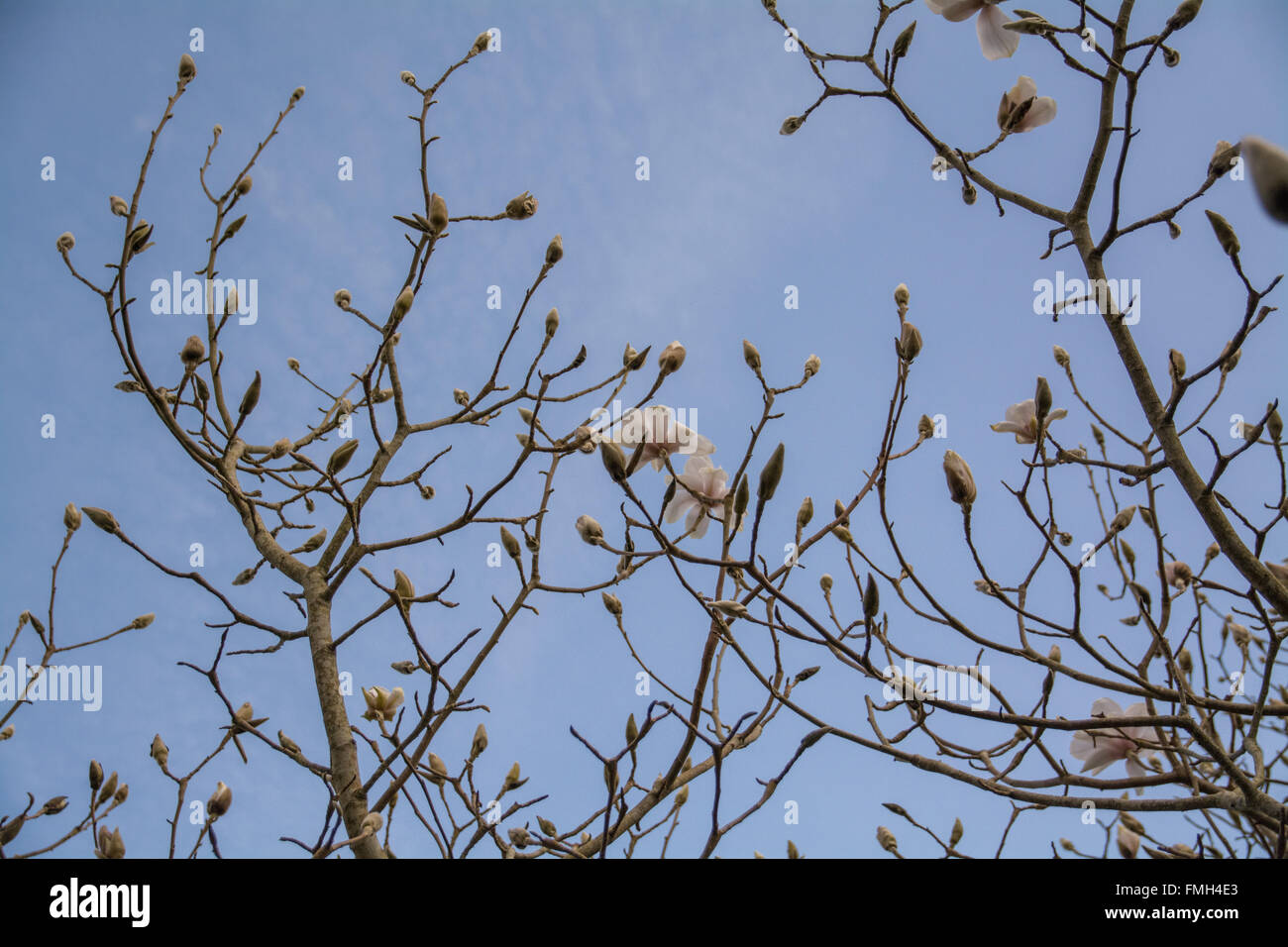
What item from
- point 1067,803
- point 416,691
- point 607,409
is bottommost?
point 1067,803

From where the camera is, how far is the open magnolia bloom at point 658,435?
196 centimetres

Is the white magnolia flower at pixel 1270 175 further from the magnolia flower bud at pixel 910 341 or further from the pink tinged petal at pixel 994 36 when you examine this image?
the pink tinged petal at pixel 994 36

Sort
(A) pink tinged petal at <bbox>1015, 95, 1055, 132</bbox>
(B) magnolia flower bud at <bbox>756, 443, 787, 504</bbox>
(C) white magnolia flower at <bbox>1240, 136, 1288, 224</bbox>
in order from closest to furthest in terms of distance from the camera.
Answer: (C) white magnolia flower at <bbox>1240, 136, 1288, 224</bbox>
(B) magnolia flower bud at <bbox>756, 443, 787, 504</bbox>
(A) pink tinged petal at <bbox>1015, 95, 1055, 132</bbox>

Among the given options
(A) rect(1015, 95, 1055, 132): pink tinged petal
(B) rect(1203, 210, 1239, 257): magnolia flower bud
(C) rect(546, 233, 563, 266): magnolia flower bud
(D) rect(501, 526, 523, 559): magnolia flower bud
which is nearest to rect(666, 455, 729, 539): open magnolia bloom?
(D) rect(501, 526, 523, 559): magnolia flower bud

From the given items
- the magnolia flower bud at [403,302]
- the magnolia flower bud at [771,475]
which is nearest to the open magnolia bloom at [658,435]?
the magnolia flower bud at [771,475]

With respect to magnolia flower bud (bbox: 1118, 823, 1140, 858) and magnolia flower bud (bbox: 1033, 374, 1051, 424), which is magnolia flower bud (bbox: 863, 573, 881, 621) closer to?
magnolia flower bud (bbox: 1033, 374, 1051, 424)

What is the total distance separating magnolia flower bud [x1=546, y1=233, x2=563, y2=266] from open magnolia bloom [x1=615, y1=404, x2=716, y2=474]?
0.61 meters

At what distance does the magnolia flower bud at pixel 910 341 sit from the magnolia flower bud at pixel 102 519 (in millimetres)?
2087

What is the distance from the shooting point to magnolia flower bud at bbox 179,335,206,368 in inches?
93.0
